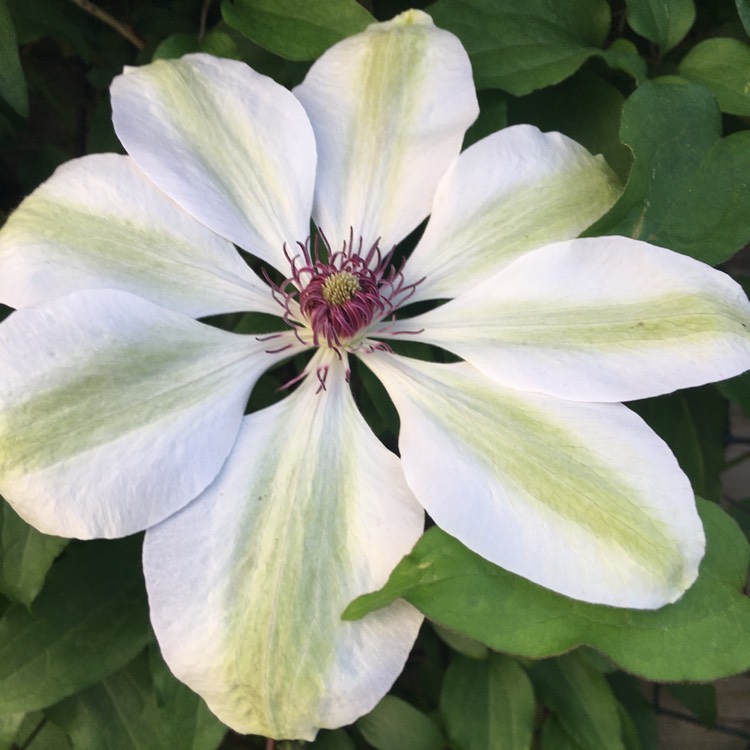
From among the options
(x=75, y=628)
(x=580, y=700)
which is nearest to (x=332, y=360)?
(x=75, y=628)

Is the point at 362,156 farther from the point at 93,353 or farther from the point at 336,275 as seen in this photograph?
the point at 93,353

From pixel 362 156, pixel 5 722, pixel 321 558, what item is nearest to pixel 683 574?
pixel 321 558

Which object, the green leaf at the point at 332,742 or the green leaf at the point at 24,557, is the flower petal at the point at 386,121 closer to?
the green leaf at the point at 24,557

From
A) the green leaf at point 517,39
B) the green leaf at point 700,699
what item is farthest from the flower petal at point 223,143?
the green leaf at point 700,699

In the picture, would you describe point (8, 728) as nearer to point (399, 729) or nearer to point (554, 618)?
point (399, 729)

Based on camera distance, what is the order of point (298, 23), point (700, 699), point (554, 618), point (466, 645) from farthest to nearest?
point (700, 699) < point (466, 645) < point (298, 23) < point (554, 618)

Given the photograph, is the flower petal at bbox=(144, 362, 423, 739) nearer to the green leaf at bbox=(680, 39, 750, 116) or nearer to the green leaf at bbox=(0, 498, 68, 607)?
the green leaf at bbox=(0, 498, 68, 607)
